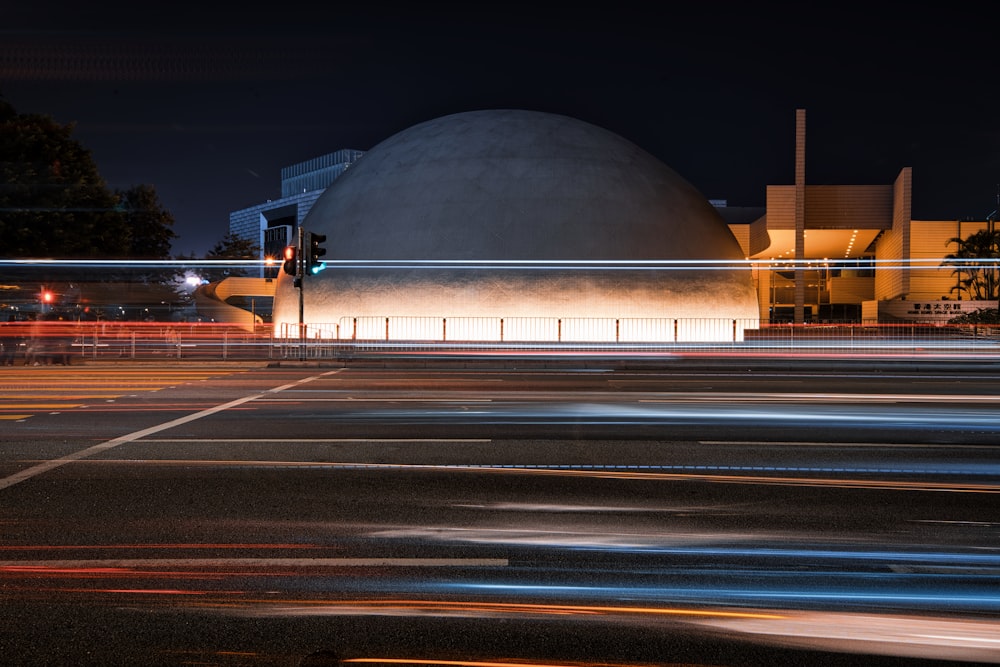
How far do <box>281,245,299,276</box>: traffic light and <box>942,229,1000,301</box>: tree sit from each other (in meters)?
42.4

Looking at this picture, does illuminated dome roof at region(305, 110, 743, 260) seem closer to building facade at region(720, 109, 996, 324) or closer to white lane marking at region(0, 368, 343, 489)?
building facade at region(720, 109, 996, 324)

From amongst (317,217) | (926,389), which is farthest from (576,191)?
(926,389)

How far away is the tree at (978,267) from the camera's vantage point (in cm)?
5450

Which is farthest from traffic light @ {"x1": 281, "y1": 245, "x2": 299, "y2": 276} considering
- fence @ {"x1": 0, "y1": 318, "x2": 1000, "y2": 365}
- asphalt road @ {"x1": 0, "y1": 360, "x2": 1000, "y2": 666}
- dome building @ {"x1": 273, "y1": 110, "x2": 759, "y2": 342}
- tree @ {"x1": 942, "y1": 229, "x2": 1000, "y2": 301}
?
tree @ {"x1": 942, "y1": 229, "x2": 1000, "y2": 301}

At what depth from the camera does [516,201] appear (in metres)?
37.4

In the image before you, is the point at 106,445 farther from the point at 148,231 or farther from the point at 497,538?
the point at 148,231

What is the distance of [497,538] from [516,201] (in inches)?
1243

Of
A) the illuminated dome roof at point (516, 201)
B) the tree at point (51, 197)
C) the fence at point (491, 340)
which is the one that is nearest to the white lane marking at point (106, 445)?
the fence at point (491, 340)

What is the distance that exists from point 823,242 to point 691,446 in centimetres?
5208

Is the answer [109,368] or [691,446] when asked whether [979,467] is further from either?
[109,368]

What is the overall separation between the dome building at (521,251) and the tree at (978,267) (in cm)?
2251

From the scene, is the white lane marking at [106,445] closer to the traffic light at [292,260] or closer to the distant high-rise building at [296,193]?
the traffic light at [292,260]

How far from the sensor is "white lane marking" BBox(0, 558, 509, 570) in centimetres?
596

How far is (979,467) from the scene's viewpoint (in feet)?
33.1
